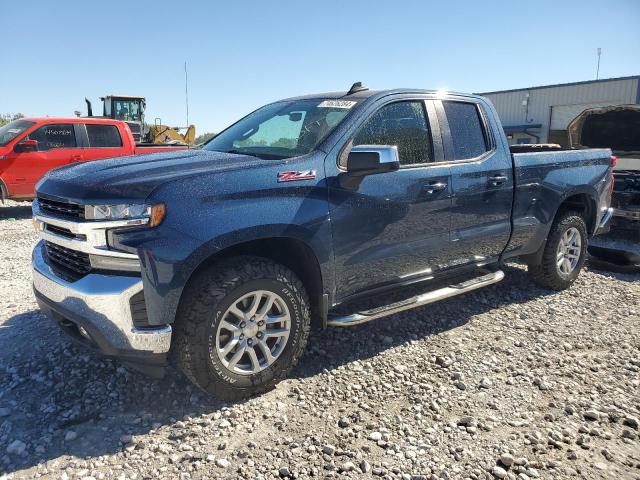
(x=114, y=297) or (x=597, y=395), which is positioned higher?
(x=114, y=297)

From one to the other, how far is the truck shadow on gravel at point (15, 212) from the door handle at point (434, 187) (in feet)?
30.4

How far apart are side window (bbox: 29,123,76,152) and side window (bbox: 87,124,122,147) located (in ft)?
1.15

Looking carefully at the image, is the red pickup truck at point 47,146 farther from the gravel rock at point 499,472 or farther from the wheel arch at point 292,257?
the gravel rock at point 499,472

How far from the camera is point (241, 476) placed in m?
2.51

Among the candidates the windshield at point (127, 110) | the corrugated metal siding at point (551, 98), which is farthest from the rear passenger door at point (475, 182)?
the corrugated metal siding at point (551, 98)

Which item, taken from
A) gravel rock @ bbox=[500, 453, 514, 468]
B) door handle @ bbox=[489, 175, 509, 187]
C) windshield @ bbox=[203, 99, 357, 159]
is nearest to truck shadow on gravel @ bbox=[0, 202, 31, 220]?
windshield @ bbox=[203, 99, 357, 159]

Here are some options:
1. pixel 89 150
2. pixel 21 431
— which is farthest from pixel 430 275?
pixel 89 150

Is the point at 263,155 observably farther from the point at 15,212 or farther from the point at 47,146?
the point at 15,212

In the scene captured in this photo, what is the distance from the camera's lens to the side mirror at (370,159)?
3205 millimetres

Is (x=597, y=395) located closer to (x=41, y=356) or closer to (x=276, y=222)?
(x=276, y=222)

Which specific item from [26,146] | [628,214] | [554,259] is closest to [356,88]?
[554,259]

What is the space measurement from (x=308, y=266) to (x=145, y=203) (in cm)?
114

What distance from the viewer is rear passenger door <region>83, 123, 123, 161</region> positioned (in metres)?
10.5

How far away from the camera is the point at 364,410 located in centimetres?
310
